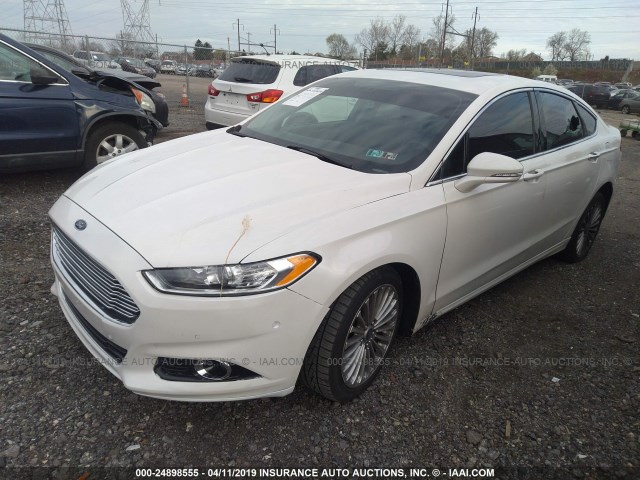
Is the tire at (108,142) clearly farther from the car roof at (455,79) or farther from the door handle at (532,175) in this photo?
the door handle at (532,175)

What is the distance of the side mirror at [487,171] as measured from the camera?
2643mm

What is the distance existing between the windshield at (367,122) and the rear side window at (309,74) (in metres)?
5.28

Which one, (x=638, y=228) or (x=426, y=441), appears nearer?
(x=426, y=441)

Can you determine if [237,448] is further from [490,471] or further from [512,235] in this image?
[512,235]

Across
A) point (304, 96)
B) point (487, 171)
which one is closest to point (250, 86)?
point (304, 96)

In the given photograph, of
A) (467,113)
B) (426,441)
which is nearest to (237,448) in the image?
(426,441)

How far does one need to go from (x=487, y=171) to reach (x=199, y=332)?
173 cm

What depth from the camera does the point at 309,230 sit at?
2.10m

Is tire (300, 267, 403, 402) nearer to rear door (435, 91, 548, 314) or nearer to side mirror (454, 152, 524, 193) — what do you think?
rear door (435, 91, 548, 314)

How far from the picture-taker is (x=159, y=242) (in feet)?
6.59

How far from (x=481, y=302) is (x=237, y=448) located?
2.28 m

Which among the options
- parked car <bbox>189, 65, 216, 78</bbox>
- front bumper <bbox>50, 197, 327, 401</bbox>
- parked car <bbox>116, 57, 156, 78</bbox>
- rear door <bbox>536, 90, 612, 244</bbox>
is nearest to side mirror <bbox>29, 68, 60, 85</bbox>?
front bumper <bbox>50, 197, 327, 401</bbox>

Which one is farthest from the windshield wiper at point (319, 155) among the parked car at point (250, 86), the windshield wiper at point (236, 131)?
the parked car at point (250, 86)

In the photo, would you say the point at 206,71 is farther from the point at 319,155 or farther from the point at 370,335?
the point at 370,335
